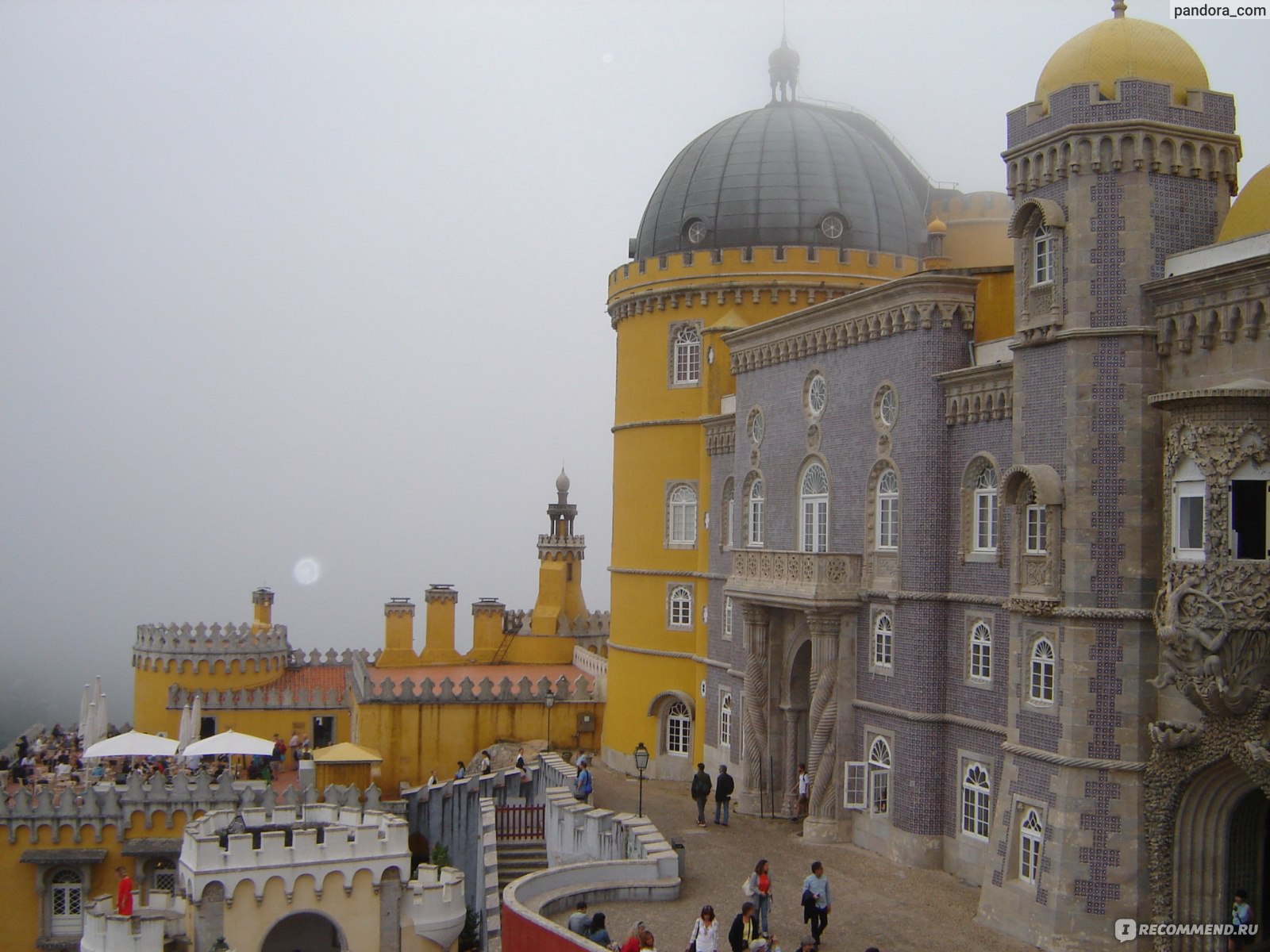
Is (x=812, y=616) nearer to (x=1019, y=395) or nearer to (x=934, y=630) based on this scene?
(x=934, y=630)

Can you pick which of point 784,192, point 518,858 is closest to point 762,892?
point 518,858

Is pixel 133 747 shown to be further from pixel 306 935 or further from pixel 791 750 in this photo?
pixel 791 750

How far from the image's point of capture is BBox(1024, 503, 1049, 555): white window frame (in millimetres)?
21062

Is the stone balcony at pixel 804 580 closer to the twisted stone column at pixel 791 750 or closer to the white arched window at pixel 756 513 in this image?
the white arched window at pixel 756 513

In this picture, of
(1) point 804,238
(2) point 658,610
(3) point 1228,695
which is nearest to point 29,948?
(2) point 658,610

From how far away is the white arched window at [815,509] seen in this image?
93.6 ft

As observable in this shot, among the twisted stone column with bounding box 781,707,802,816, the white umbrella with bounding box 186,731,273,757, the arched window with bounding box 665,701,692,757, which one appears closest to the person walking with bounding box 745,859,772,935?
the twisted stone column with bounding box 781,707,802,816

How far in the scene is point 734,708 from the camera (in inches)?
1267

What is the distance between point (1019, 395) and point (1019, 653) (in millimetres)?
4151

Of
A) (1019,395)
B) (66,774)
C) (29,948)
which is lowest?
(29,948)

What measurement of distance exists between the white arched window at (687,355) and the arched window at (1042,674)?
1634cm

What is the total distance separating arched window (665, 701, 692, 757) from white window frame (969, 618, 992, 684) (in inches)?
515

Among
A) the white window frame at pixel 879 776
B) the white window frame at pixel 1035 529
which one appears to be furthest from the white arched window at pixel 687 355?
the white window frame at pixel 1035 529

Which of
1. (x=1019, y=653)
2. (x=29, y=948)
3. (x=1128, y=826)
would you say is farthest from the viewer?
(x=29, y=948)
